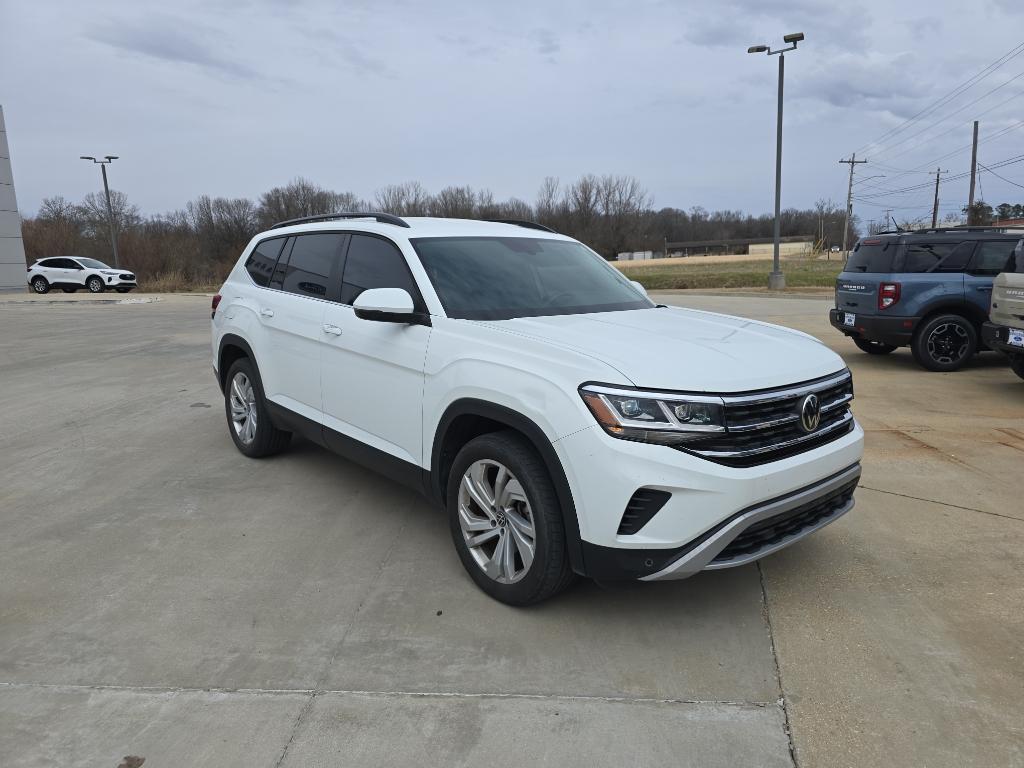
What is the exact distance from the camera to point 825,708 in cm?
260

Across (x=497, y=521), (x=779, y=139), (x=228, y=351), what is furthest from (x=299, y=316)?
(x=779, y=139)

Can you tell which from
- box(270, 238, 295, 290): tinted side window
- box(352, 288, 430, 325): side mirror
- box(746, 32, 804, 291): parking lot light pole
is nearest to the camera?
box(352, 288, 430, 325): side mirror

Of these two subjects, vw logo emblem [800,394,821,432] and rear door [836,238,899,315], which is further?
rear door [836,238,899,315]

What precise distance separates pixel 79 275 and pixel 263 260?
31.9 m

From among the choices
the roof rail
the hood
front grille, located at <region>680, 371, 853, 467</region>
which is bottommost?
front grille, located at <region>680, 371, 853, 467</region>

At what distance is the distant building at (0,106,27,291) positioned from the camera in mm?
33250

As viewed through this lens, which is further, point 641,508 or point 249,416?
point 249,416

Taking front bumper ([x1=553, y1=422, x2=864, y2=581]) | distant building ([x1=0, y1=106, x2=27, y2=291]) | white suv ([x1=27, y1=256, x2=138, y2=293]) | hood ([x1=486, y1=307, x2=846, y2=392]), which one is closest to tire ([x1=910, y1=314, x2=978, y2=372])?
hood ([x1=486, y1=307, x2=846, y2=392])

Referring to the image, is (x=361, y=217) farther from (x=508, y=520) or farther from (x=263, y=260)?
(x=508, y=520)

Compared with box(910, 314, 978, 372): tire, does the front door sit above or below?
above

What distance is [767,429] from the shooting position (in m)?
2.97

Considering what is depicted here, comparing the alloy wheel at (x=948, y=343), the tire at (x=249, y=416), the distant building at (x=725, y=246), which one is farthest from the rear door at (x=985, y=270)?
the distant building at (x=725, y=246)

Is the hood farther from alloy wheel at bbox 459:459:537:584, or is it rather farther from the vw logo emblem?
alloy wheel at bbox 459:459:537:584

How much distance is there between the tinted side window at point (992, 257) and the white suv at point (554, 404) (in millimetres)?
6783
